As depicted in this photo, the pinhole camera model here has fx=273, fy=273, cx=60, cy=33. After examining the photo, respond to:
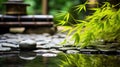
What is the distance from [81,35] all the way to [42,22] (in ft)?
10.9

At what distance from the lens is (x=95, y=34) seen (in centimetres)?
519

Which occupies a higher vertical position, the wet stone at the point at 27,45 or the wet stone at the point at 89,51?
the wet stone at the point at 27,45

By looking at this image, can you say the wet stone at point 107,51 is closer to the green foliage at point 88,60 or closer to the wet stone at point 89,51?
the wet stone at point 89,51

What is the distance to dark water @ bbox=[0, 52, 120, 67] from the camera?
3824 millimetres

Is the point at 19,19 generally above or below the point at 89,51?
above

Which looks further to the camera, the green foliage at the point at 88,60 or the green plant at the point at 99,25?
the green plant at the point at 99,25

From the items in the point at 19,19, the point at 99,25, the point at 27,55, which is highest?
the point at 99,25

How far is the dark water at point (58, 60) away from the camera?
382 cm

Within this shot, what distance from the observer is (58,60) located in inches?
165

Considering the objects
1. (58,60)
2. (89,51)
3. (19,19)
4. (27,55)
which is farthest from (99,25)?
(19,19)

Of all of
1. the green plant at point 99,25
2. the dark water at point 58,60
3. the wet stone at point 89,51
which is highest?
the green plant at point 99,25

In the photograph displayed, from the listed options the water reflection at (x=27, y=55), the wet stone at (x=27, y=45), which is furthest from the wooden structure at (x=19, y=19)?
the water reflection at (x=27, y=55)

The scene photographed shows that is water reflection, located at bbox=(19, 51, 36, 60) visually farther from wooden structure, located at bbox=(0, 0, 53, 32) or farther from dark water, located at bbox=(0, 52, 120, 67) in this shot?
wooden structure, located at bbox=(0, 0, 53, 32)

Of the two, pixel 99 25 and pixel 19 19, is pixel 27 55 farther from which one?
pixel 19 19
